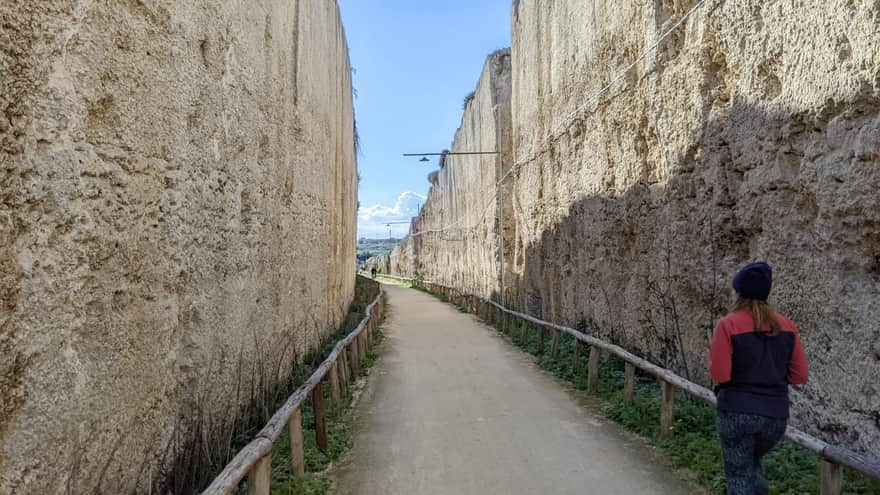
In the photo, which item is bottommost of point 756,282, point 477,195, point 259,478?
point 259,478

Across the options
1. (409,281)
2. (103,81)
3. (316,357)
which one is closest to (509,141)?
(316,357)

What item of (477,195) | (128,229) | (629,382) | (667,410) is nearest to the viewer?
(128,229)

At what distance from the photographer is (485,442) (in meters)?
5.42

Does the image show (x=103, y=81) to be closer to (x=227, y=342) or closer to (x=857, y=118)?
(x=227, y=342)

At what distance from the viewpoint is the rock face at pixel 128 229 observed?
7.35 feet

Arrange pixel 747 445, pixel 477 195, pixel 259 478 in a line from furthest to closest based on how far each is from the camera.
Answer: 1. pixel 477 195
2. pixel 259 478
3. pixel 747 445

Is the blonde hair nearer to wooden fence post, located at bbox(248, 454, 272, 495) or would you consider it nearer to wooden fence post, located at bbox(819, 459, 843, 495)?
wooden fence post, located at bbox(819, 459, 843, 495)

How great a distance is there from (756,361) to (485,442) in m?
2.80

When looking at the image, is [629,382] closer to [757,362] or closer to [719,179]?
[719,179]

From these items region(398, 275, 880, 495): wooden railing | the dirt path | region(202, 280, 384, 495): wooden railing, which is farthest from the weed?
region(398, 275, 880, 495): wooden railing

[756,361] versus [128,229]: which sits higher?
[128,229]

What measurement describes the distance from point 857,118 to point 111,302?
4.65m

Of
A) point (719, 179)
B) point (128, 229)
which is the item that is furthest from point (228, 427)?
point (719, 179)

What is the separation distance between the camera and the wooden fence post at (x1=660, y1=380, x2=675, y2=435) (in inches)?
211
